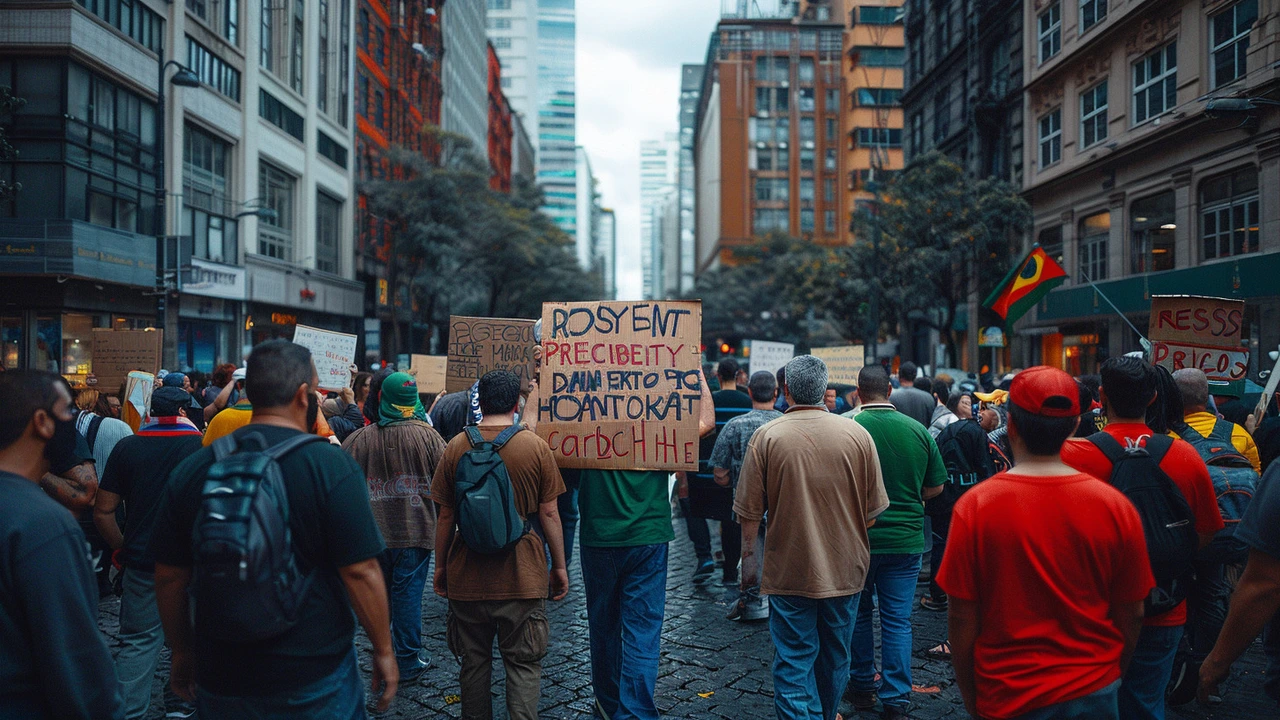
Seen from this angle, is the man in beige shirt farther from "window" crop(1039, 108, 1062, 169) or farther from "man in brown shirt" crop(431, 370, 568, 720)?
"window" crop(1039, 108, 1062, 169)

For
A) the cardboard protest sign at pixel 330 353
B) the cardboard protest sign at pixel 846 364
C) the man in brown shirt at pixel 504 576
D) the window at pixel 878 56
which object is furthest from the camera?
the window at pixel 878 56

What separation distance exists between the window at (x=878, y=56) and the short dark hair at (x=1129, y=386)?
254 feet

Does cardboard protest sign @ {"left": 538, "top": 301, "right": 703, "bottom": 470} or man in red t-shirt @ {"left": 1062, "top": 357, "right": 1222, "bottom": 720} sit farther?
cardboard protest sign @ {"left": 538, "top": 301, "right": 703, "bottom": 470}

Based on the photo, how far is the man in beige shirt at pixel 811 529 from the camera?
4496 millimetres

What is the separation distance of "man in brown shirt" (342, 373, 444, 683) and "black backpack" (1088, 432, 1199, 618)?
411cm

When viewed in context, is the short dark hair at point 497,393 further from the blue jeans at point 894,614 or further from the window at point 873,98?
the window at point 873,98

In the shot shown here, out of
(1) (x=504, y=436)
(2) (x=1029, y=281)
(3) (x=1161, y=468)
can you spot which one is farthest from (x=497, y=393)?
(2) (x=1029, y=281)

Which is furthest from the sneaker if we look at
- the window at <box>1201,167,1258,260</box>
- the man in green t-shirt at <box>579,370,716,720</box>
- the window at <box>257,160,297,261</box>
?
the window at <box>257,160,297,261</box>

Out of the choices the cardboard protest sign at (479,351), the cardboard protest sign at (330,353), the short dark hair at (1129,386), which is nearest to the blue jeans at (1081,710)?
the short dark hair at (1129,386)

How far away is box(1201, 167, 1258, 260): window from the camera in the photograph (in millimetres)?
18469

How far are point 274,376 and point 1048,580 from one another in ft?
8.24

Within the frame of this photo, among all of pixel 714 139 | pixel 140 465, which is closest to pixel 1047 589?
pixel 140 465

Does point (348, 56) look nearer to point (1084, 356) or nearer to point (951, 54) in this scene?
point (951, 54)

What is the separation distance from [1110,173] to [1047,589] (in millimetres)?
24820
